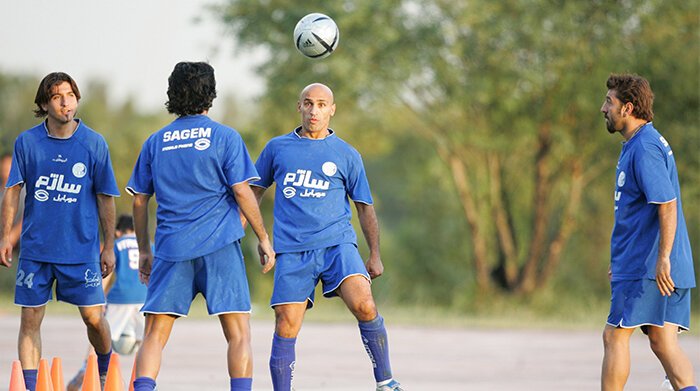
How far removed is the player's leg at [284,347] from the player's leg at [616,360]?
215cm

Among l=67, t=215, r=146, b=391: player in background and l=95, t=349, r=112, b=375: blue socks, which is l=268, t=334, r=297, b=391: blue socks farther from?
l=67, t=215, r=146, b=391: player in background

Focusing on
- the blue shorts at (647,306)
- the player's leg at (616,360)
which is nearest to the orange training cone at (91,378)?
the player's leg at (616,360)

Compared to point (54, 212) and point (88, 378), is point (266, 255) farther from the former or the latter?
point (54, 212)

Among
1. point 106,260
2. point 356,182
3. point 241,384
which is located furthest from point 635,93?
point 106,260

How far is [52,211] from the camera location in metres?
8.54

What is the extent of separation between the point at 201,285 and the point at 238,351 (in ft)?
1.62

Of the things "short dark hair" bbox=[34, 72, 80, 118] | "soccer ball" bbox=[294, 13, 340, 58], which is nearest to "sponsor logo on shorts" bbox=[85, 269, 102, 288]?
"short dark hair" bbox=[34, 72, 80, 118]

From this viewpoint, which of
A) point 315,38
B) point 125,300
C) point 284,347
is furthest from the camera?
point 125,300

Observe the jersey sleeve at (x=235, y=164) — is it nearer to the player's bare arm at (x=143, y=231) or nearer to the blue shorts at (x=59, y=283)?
the player's bare arm at (x=143, y=231)

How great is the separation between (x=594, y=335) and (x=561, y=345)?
2.21 m

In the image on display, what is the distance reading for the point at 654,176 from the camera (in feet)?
25.1

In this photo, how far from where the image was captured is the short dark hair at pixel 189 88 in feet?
25.5

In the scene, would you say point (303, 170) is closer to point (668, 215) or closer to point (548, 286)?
point (668, 215)

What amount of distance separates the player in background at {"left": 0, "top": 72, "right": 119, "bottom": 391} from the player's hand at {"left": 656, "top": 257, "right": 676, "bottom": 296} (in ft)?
12.5
